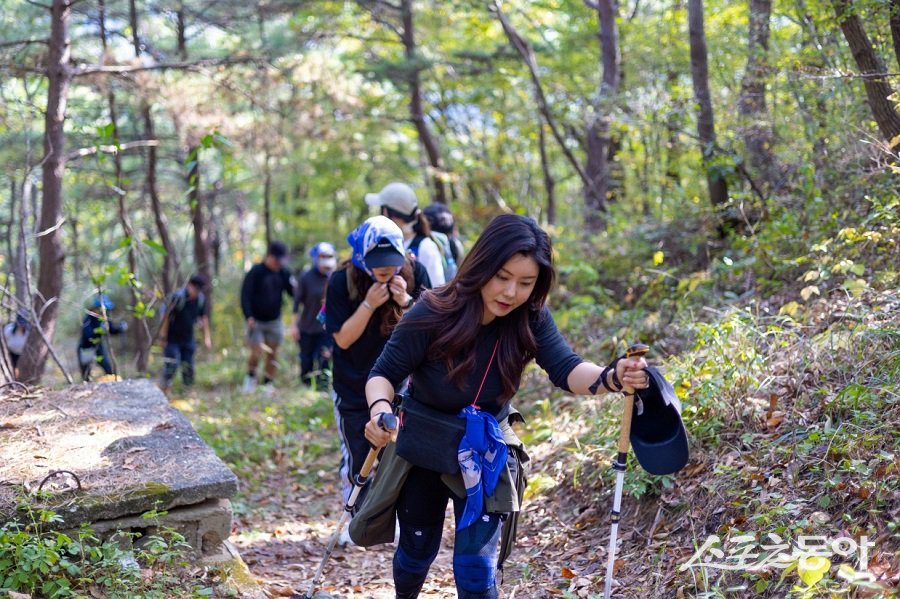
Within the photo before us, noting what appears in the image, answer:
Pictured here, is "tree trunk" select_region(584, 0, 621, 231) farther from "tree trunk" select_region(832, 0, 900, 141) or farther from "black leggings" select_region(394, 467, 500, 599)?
"black leggings" select_region(394, 467, 500, 599)

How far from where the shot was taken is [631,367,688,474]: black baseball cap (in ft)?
10.2

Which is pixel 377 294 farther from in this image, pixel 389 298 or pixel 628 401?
pixel 628 401

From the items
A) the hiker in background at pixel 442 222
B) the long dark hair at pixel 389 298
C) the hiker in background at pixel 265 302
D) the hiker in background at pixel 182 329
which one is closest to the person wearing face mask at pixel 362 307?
the long dark hair at pixel 389 298

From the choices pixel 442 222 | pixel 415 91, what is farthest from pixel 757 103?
pixel 415 91

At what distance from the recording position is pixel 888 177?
620cm

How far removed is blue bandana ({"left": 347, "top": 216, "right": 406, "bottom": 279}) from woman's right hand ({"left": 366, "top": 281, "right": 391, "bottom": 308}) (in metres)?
0.08

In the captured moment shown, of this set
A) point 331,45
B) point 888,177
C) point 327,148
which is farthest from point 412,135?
point 888,177

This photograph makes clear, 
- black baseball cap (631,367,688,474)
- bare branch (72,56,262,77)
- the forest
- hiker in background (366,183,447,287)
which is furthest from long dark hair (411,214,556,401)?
bare branch (72,56,262,77)

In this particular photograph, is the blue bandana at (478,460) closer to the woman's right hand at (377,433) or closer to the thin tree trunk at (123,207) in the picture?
the woman's right hand at (377,433)

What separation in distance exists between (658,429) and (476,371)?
78 centimetres

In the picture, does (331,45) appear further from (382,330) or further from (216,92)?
(382,330)

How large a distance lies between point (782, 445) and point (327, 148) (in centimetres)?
1340

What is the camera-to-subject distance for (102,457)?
4570 millimetres

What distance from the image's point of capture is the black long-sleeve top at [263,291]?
1083 cm
